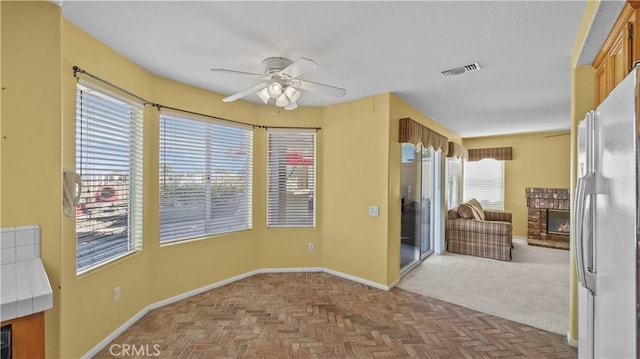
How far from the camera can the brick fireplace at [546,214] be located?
5781 mm

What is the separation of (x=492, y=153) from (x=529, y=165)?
84 centimetres

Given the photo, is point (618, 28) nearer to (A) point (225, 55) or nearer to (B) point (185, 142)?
(A) point (225, 55)

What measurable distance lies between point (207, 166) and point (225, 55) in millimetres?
1515

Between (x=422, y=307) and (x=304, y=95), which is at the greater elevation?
(x=304, y=95)

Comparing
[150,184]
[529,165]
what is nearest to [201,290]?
[150,184]

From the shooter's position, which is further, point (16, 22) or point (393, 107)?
point (393, 107)

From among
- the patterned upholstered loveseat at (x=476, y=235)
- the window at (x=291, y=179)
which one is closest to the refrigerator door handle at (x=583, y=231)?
the window at (x=291, y=179)

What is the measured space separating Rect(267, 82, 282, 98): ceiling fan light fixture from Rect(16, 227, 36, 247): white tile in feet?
5.85

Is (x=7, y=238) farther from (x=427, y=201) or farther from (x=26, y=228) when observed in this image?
(x=427, y=201)

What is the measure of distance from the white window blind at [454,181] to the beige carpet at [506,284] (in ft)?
5.30

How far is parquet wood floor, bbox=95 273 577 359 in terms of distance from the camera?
2.23m

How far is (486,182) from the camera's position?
7023mm

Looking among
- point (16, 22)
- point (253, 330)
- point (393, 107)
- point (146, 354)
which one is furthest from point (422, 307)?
point (16, 22)

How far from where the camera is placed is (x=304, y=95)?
11.5 ft
